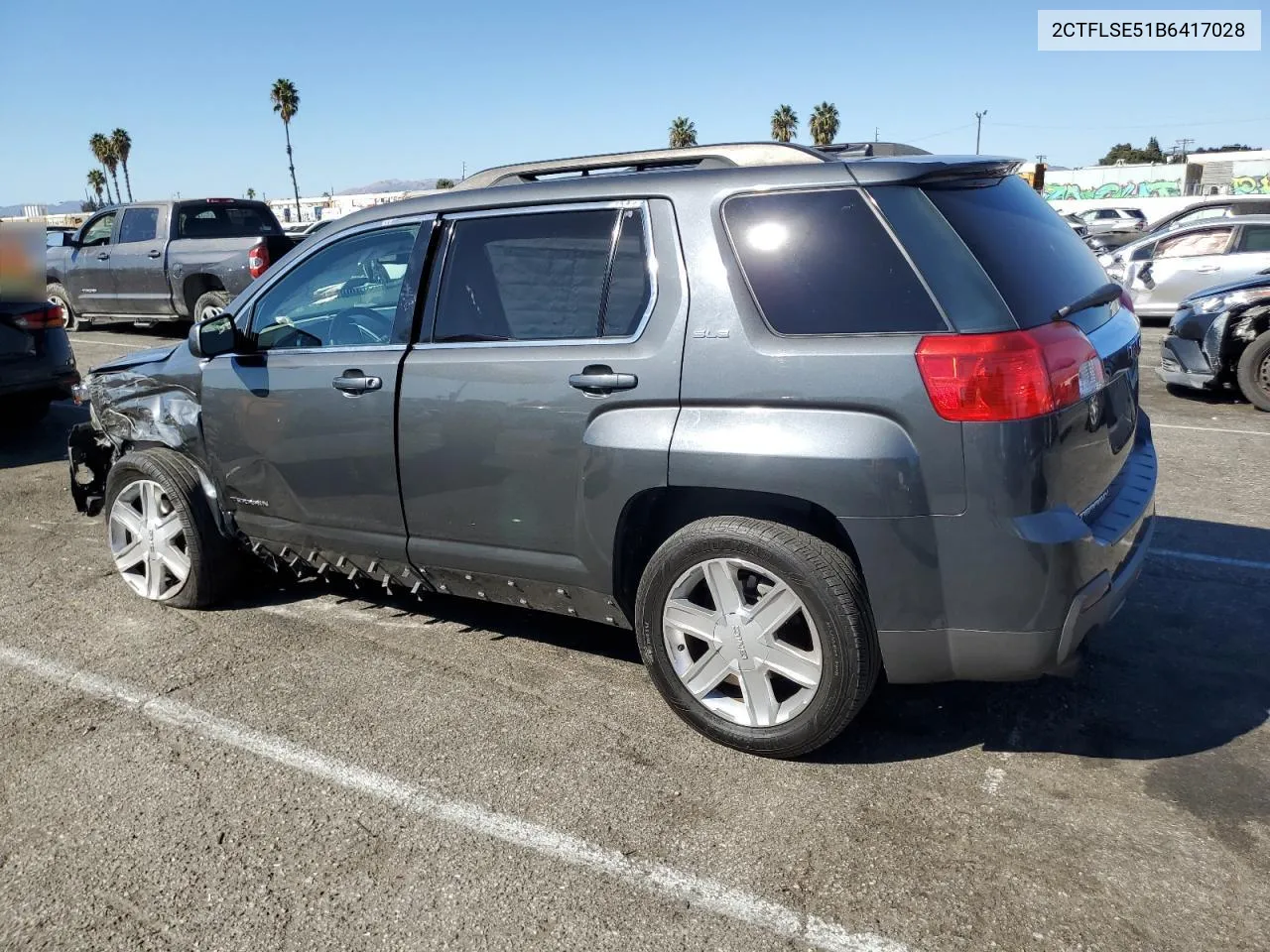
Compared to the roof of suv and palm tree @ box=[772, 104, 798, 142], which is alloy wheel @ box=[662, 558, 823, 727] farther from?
palm tree @ box=[772, 104, 798, 142]

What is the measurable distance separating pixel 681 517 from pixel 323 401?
1580 mm

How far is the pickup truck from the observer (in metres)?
12.9

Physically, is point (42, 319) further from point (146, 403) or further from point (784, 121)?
point (784, 121)

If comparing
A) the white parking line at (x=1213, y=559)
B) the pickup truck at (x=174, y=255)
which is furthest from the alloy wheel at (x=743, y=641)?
the pickup truck at (x=174, y=255)

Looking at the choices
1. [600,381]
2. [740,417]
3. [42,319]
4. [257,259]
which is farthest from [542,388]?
[257,259]

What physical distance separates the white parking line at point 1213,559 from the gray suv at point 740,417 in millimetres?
1530

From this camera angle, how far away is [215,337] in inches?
165

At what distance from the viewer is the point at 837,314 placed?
9.67 feet

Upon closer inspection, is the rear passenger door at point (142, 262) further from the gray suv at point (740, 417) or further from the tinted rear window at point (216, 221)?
the gray suv at point (740, 417)

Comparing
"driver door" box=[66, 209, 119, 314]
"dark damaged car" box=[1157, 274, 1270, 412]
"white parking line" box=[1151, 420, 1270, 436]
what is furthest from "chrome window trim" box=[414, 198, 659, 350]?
"driver door" box=[66, 209, 119, 314]

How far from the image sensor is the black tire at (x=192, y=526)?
14.7 ft

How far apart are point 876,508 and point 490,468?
4.62ft

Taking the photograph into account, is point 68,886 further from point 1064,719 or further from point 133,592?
point 1064,719

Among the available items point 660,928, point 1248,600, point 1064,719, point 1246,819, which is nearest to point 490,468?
point 660,928
